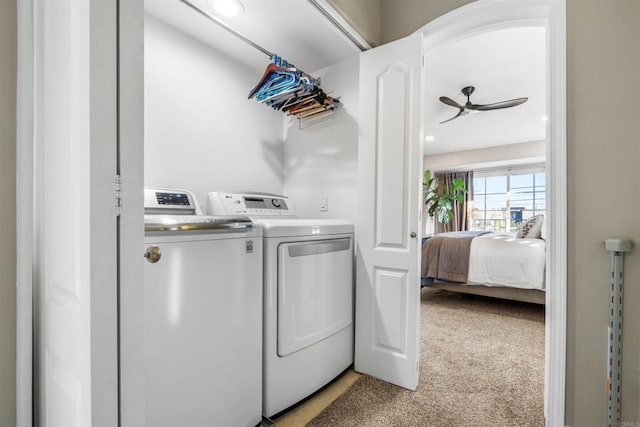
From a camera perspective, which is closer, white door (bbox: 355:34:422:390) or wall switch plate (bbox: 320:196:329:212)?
white door (bbox: 355:34:422:390)

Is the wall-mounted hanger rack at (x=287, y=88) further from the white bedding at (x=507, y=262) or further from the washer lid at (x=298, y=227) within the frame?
the white bedding at (x=507, y=262)

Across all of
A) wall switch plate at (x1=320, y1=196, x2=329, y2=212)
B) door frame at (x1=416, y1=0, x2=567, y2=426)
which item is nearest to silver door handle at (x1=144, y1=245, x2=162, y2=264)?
wall switch plate at (x1=320, y1=196, x2=329, y2=212)

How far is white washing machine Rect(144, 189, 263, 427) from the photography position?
39.1 inches

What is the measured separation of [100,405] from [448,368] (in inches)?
80.9

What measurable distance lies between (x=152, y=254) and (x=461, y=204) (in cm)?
785

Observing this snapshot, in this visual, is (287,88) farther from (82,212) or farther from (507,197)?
(507,197)

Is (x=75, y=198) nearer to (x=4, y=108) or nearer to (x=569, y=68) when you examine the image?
(x=4, y=108)

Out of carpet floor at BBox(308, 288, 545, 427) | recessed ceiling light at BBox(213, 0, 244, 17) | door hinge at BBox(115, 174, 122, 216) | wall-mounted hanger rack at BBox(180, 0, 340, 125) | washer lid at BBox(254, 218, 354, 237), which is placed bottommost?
carpet floor at BBox(308, 288, 545, 427)

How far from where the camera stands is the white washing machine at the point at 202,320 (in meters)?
0.99

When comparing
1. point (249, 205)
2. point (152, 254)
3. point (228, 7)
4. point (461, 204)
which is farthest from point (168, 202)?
point (461, 204)

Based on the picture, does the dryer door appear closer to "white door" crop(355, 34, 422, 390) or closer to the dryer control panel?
"white door" crop(355, 34, 422, 390)

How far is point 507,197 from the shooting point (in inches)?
273

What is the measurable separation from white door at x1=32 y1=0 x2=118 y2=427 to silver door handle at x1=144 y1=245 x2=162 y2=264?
276 mm

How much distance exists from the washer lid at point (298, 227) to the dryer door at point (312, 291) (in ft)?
0.19
